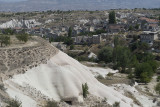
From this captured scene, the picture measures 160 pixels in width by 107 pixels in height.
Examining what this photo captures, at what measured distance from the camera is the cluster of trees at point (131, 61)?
48.9 metres

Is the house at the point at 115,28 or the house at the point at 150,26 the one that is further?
the house at the point at 115,28

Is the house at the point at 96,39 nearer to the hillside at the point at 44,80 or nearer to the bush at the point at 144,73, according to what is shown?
the bush at the point at 144,73

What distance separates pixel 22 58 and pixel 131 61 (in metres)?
35.4

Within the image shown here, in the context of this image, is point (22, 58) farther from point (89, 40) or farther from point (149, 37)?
point (89, 40)

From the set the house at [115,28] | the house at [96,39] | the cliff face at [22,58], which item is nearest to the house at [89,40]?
the house at [96,39]

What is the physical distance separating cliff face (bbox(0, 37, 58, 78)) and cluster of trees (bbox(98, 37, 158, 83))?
20.8 metres

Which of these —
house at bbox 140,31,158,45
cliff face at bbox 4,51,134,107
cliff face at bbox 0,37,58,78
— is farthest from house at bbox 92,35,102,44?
cliff face at bbox 4,51,134,107

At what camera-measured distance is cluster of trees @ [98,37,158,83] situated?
48.9m

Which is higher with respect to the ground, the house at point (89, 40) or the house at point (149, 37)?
the house at point (149, 37)

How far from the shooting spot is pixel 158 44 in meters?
76.8

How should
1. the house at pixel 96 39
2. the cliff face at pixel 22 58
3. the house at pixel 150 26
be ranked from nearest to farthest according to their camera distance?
the cliff face at pixel 22 58
the house at pixel 96 39
the house at pixel 150 26

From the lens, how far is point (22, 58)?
29.8 m

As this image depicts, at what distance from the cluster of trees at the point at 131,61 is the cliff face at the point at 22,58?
68.3 ft

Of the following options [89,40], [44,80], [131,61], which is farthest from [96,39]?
[44,80]
